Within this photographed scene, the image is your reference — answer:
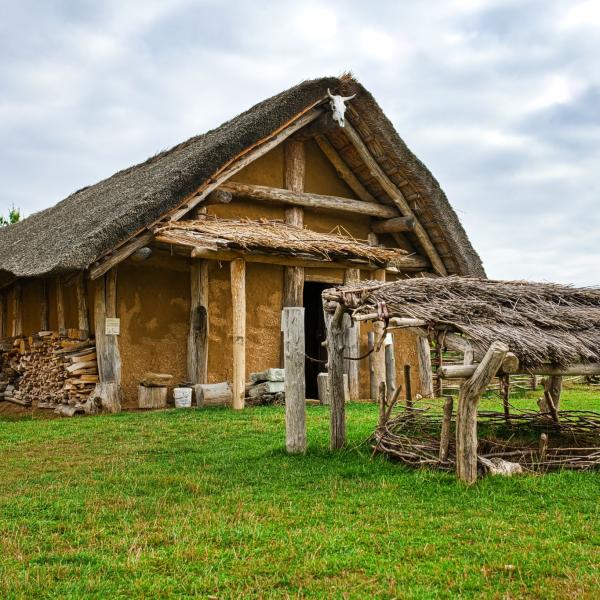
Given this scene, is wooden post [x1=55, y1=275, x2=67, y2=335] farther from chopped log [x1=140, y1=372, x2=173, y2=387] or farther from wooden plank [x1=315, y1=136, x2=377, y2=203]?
wooden plank [x1=315, y1=136, x2=377, y2=203]

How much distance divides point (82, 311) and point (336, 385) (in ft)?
18.7

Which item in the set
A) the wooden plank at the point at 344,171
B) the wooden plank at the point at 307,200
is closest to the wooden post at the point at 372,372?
the wooden plank at the point at 307,200

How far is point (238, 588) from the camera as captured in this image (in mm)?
3342

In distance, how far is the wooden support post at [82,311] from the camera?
10.9 m

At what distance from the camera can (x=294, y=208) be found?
1221cm

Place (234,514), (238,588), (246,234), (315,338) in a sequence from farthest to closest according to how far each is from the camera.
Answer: (315,338)
(246,234)
(234,514)
(238,588)

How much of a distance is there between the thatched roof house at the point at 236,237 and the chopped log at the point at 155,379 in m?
0.16

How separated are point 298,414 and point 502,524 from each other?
8.48 ft

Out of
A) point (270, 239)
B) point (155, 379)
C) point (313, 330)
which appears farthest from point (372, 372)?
point (155, 379)

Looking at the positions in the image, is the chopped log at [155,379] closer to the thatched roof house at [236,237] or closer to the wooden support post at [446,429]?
the thatched roof house at [236,237]

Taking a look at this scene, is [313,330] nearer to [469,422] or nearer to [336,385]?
[336,385]

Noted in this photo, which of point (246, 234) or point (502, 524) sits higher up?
point (246, 234)

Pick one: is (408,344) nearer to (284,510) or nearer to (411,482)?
(411,482)

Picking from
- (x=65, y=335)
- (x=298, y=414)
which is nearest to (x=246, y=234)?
(x=65, y=335)
